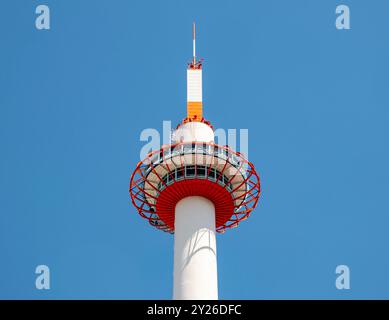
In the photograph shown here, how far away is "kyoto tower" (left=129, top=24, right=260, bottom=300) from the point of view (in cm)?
8238

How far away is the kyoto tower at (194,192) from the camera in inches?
3243

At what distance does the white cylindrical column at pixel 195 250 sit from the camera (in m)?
79.6

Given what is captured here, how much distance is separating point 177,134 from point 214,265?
1545cm

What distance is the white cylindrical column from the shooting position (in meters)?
79.6

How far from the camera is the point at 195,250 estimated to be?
82.0 metres

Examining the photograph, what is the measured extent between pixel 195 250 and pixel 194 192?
6382mm

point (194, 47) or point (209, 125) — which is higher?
point (194, 47)

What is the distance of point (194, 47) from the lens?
100500 millimetres
